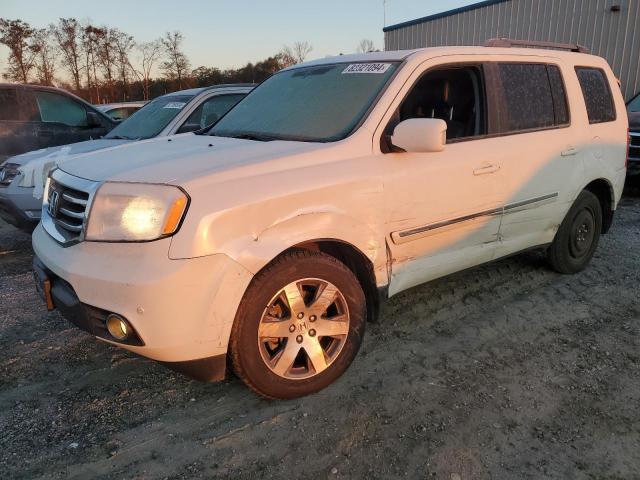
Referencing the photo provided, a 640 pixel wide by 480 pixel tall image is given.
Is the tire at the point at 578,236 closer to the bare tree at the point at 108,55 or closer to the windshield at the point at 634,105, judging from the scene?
the windshield at the point at 634,105

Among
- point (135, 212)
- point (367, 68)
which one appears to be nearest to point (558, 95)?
point (367, 68)

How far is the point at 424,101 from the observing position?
13.0ft

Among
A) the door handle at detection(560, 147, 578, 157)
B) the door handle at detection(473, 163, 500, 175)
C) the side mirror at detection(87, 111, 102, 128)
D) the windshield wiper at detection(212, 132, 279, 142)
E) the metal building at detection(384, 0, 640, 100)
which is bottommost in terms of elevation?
the door handle at detection(560, 147, 578, 157)

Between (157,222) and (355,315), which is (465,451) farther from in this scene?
(157,222)

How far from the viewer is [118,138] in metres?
6.31

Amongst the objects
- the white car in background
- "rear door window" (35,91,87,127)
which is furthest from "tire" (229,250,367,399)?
"rear door window" (35,91,87,127)

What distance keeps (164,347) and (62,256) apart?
2.50ft

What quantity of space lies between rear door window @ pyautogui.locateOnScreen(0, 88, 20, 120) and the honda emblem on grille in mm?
5482

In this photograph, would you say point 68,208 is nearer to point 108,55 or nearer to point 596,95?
point 596,95

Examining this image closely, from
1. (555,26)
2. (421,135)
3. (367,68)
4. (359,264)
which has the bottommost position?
(359,264)

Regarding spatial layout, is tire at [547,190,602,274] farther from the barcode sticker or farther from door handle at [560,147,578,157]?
the barcode sticker

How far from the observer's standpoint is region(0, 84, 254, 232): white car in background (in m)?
5.54

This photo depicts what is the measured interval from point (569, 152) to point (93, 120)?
264 inches

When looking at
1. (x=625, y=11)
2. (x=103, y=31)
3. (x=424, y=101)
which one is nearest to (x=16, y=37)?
(x=103, y=31)
